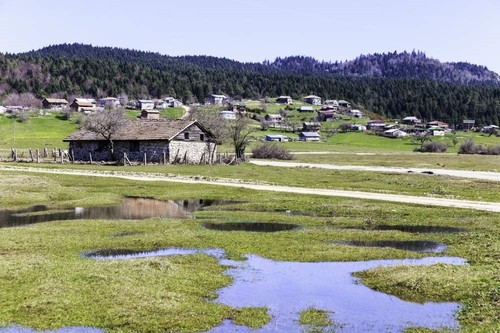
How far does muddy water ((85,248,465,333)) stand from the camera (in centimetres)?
1788

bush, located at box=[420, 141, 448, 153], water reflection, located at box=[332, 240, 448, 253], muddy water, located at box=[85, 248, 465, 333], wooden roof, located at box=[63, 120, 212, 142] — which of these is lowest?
bush, located at box=[420, 141, 448, 153]

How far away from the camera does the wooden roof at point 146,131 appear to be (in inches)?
3472

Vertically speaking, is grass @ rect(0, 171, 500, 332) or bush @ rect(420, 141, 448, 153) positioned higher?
grass @ rect(0, 171, 500, 332)

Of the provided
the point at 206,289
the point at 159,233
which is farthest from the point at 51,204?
the point at 206,289

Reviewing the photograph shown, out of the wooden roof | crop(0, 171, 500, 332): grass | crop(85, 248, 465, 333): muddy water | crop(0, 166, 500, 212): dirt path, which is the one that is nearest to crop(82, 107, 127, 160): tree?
the wooden roof

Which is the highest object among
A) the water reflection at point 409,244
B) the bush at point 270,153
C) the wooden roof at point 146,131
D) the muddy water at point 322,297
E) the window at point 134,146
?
the wooden roof at point 146,131

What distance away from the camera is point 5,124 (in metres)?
168

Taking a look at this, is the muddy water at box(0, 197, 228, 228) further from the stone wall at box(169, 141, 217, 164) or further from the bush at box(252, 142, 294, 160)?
the bush at box(252, 142, 294, 160)

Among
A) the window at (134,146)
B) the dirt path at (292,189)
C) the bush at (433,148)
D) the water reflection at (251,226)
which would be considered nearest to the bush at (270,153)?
the window at (134,146)

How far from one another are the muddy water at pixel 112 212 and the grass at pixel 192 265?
188cm

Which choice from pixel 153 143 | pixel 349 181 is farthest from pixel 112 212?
pixel 153 143

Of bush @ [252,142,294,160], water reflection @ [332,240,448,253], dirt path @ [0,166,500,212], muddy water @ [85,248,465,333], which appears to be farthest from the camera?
bush @ [252,142,294,160]

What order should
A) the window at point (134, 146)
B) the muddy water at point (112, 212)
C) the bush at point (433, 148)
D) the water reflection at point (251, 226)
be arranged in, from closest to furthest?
the water reflection at point (251, 226) < the muddy water at point (112, 212) < the window at point (134, 146) < the bush at point (433, 148)

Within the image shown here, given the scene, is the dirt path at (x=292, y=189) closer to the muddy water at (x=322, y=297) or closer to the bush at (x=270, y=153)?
the muddy water at (x=322, y=297)
